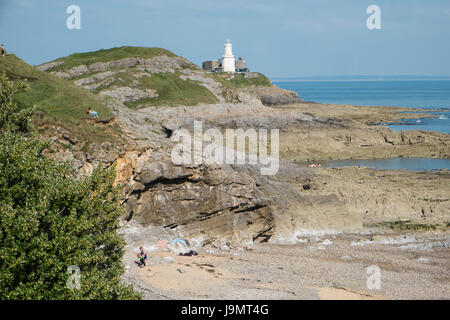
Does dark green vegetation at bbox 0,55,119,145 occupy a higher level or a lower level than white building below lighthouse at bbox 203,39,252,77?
lower

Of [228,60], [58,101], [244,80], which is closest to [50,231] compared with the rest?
[58,101]

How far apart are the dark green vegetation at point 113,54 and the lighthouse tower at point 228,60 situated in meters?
34.7

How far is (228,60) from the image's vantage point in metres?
118

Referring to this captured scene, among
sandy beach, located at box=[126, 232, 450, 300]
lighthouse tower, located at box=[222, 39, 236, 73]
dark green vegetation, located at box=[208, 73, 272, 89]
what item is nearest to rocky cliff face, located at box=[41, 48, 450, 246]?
sandy beach, located at box=[126, 232, 450, 300]

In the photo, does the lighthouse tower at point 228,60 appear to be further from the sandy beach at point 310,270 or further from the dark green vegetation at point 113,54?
the sandy beach at point 310,270

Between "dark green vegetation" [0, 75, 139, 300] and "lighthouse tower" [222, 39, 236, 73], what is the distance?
103m

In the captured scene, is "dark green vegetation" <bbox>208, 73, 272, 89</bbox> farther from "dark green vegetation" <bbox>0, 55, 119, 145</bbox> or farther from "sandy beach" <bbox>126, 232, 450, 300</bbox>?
"sandy beach" <bbox>126, 232, 450, 300</bbox>

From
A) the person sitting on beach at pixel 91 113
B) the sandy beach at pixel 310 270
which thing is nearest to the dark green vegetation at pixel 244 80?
the sandy beach at pixel 310 270

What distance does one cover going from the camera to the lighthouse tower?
11512 cm

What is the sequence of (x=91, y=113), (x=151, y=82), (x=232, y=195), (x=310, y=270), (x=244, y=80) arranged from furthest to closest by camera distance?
1. (x=244, y=80)
2. (x=151, y=82)
3. (x=232, y=195)
4. (x=91, y=113)
5. (x=310, y=270)

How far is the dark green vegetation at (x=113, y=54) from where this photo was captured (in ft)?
247

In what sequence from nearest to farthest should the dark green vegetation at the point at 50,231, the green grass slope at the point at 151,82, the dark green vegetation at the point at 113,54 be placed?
the dark green vegetation at the point at 50,231 → the green grass slope at the point at 151,82 → the dark green vegetation at the point at 113,54

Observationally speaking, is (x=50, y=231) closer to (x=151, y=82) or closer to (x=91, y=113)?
(x=91, y=113)

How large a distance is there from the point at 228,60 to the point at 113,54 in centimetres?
4268
